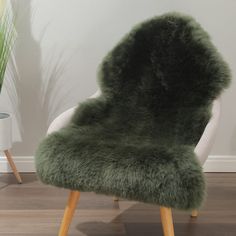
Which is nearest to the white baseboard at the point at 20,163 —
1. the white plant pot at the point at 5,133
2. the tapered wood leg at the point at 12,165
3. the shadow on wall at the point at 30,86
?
the shadow on wall at the point at 30,86

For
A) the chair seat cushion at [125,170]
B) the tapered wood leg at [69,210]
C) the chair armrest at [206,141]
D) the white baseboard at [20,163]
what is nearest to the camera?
the chair seat cushion at [125,170]

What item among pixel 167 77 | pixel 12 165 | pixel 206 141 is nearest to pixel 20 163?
pixel 12 165

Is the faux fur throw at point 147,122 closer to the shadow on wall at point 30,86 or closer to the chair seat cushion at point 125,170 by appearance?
the chair seat cushion at point 125,170

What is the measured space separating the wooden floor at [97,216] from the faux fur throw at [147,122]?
431mm

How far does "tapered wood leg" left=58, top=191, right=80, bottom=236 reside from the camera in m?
1.74

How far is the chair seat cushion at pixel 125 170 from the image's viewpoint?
1483 millimetres

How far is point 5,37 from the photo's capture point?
2332 mm

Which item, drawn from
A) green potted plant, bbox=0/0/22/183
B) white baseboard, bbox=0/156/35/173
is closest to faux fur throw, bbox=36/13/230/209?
green potted plant, bbox=0/0/22/183

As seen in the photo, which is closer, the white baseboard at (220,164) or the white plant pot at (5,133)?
the white plant pot at (5,133)

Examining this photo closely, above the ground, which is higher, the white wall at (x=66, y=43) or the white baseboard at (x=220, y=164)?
the white wall at (x=66, y=43)

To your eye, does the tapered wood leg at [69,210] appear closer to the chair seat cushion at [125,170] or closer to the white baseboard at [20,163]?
the chair seat cushion at [125,170]

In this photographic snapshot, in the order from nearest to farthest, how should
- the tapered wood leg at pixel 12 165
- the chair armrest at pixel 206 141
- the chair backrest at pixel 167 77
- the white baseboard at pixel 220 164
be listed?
the chair armrest at pixel 206 141, the chair backrest at pixel 167 77, the tapered wood leg at pixel 12 165, the white baseboard at pixel 220 164

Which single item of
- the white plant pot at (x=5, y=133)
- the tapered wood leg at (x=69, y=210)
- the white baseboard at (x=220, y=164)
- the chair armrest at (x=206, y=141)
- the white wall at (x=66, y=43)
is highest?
the white wall at (x=66, y=43)

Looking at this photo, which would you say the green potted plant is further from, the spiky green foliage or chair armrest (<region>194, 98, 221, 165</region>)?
chair armrest (<region>194, 98, 221, 165</region>)
